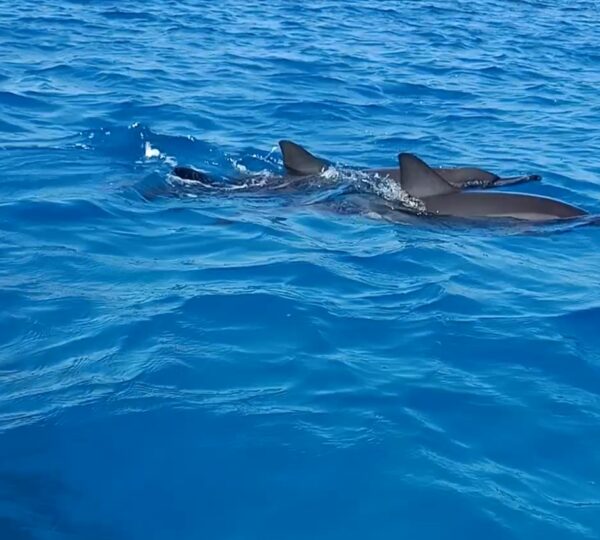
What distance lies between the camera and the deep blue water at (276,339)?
16.6 ft

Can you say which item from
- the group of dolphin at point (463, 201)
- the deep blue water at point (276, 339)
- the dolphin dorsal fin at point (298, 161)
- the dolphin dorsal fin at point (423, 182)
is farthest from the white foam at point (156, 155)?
the dolphin dorsal fin at point (423, 182)

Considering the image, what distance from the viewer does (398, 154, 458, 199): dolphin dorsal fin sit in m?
9.53

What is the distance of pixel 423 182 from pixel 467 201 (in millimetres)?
432

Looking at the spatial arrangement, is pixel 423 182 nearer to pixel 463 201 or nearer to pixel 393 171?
pixel 463 201

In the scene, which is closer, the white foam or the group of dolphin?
the group of dolphin

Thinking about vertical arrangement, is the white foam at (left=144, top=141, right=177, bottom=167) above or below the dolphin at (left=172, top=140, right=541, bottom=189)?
below

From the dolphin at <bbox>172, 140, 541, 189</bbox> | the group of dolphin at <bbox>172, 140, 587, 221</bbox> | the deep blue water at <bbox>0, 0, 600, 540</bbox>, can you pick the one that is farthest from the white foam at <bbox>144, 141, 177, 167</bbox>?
the group of dolphin at <bbox>172, 140, 587, 221</bbox>

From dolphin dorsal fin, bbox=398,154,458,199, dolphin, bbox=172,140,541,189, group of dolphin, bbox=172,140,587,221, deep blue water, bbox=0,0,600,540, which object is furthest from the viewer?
dolphin, bbox=172,140,541,189

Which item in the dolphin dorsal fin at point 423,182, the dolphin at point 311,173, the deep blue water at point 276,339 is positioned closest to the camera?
the deep blue water at point 276,339

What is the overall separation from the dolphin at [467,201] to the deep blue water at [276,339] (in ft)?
1.18

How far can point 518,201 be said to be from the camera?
9578 millimetres

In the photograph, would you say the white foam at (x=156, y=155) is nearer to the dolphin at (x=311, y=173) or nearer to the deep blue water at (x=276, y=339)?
the deep blue water at (x=276, y=339)

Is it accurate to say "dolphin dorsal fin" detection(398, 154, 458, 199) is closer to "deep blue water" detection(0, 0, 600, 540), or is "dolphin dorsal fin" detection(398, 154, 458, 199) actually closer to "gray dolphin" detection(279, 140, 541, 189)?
"gray dolphin" detection(279, 140, 541, 189)

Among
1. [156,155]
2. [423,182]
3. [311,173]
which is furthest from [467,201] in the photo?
[156,155]
